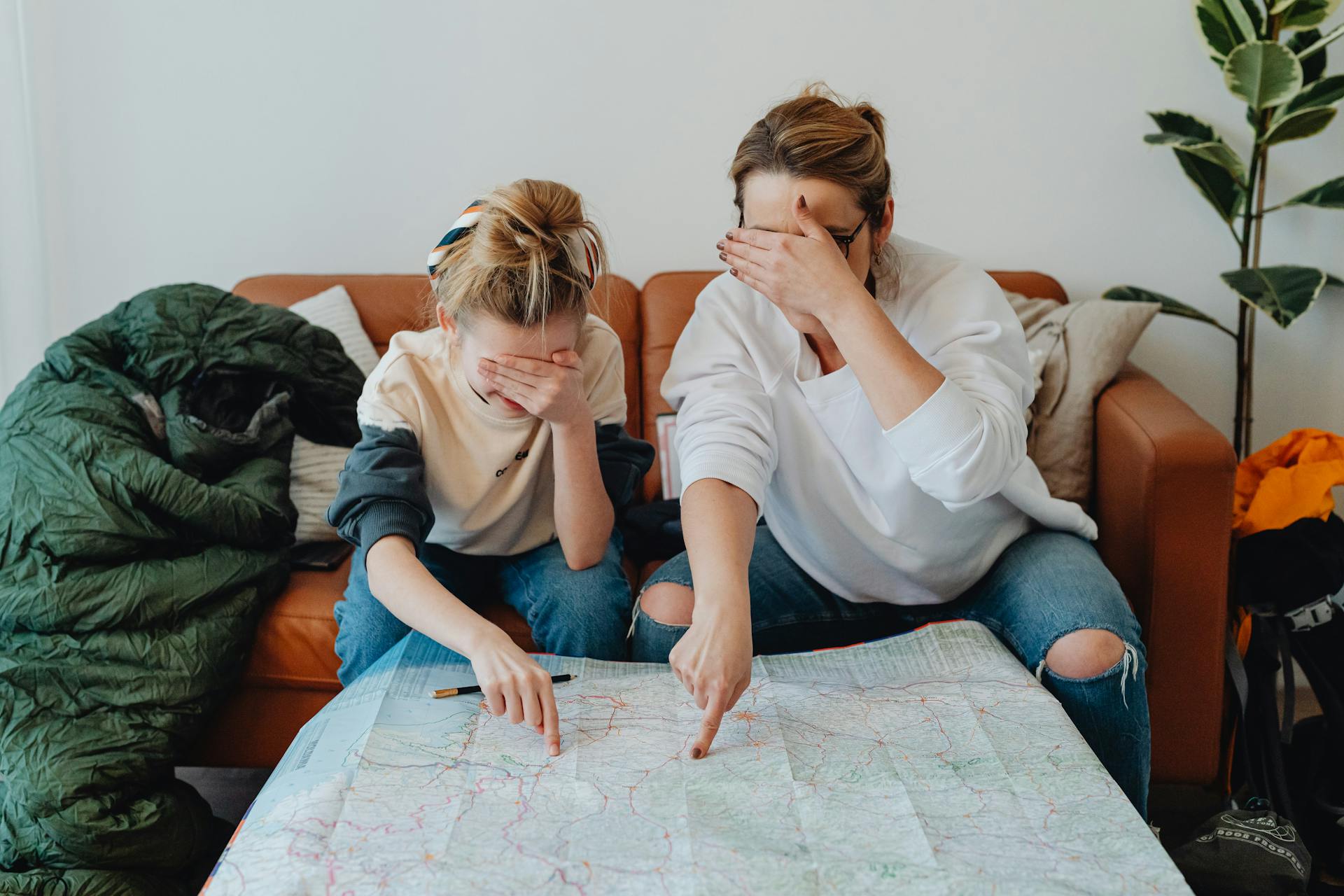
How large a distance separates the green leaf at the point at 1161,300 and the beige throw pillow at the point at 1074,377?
23 centimetres

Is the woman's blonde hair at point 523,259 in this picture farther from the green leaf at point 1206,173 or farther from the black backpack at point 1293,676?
the green leaf at point 1206,173


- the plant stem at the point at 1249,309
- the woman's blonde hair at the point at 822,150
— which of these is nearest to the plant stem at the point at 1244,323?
the plant stem at the point at 1249,309

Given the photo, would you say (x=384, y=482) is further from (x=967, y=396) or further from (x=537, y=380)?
(x=967, y=396)

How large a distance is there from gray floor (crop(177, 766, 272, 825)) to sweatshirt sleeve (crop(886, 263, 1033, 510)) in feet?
3.93

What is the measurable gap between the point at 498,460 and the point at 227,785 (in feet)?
2.87

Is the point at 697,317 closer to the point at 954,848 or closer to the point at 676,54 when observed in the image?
the point at 954,848

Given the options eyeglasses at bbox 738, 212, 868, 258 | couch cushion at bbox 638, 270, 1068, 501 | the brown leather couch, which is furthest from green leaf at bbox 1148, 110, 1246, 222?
eyeglasses at bbox 738, 212, 868, 258

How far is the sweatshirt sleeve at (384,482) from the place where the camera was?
1.22 m

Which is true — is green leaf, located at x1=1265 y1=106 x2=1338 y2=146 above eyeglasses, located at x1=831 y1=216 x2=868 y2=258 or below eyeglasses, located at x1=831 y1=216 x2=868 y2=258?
above

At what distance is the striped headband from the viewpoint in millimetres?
1226

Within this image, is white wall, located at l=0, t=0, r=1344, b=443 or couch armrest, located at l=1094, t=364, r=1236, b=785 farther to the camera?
white wall, located at l=0, t=0, r=1344, b=443

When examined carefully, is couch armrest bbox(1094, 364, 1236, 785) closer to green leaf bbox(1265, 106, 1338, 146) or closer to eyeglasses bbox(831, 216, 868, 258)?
eyeglasses bbox(831, 216, 868, 258)

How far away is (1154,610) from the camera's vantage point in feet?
4.89

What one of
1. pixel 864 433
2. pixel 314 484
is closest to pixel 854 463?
pixel 864 433
